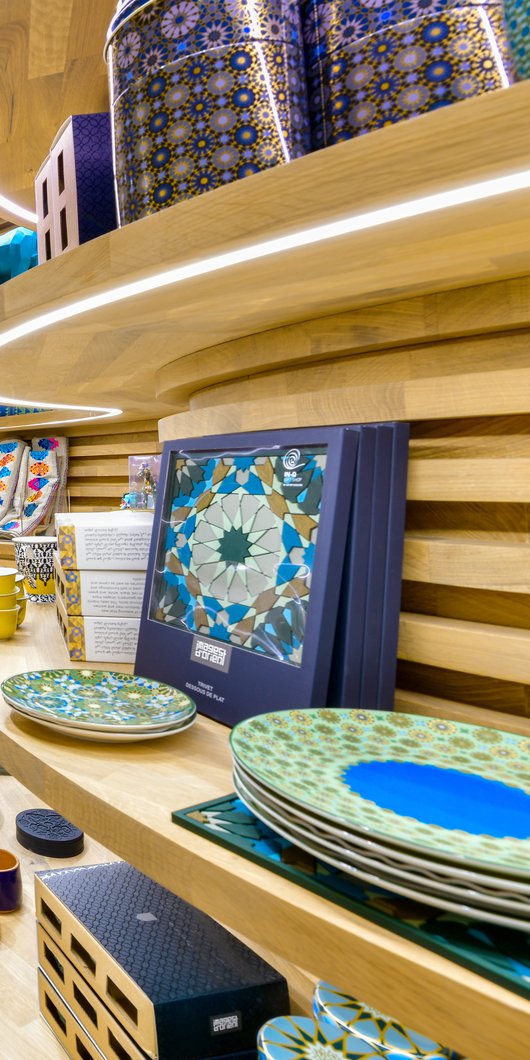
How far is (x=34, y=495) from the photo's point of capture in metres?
3.33

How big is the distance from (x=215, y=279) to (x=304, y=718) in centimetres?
43

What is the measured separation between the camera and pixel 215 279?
0.67 metres

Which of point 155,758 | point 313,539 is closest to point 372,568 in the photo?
point 313,539

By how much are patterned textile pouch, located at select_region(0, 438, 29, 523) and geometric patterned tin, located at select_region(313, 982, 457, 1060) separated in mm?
2933

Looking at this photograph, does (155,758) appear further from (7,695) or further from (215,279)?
(215,279)

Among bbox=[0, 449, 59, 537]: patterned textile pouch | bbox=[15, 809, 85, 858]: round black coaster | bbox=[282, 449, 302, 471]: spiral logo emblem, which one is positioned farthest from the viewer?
bbox=[0, 449, 59, 537]: patterned textile pouch

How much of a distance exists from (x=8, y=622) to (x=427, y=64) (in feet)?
3.61

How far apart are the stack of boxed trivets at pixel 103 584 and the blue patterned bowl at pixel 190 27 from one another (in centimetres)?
62

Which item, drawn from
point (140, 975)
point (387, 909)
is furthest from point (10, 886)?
point (387, 909)

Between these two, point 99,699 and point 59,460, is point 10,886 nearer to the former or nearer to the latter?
point 99,699

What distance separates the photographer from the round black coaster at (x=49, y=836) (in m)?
1.52

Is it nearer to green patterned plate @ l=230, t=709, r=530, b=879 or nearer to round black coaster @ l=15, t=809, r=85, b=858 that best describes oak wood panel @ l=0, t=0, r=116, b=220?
green patterned plate @ l=230, t=709, r=530, b=879

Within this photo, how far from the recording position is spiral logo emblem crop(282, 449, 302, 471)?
0.79 metres

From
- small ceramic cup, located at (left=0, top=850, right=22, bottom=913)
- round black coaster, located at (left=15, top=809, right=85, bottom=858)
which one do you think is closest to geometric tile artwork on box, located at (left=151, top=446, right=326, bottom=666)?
small ceramic cup, located at (left=0, top=850, right=22, bottom=913)
